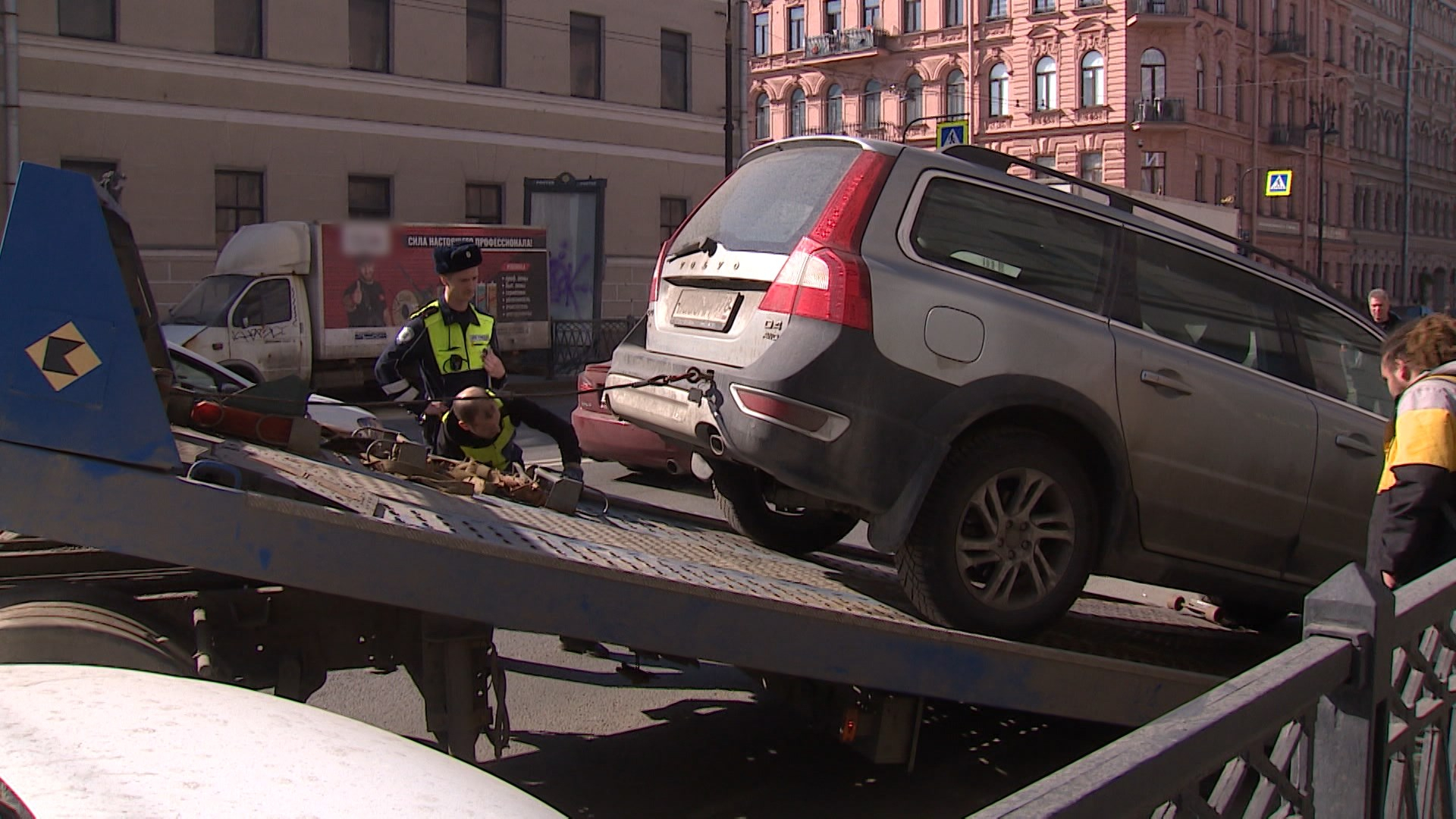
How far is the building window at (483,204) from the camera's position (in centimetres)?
2758

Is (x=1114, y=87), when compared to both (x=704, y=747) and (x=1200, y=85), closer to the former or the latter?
(x=1200, y=85)

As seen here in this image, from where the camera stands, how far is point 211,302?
18828 millimetres

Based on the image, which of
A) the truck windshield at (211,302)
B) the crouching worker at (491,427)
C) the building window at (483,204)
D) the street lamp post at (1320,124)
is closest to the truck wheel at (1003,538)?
the crouching worker at (491,427)

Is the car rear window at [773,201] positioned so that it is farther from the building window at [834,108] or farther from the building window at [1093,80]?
the building window at [834,108]

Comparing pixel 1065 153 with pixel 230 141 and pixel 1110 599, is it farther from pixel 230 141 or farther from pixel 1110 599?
pixel 1110 599

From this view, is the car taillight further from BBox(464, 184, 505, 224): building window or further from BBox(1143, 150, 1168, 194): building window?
BBox(1143, 150, 1168, 194): building window

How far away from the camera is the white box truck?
61.3 ft

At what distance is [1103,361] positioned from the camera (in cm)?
454

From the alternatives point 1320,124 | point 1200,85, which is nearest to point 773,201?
point 1200,85

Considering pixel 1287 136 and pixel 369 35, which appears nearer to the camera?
pixel 369 35

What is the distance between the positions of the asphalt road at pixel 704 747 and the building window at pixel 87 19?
65.8 ft

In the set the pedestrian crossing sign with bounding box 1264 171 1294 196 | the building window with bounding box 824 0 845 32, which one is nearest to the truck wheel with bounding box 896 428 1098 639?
the pedestrian crossing sign with bounding box 1264 171 1294 196

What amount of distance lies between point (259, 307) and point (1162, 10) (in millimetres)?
43312

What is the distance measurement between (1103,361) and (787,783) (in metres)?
1.89
